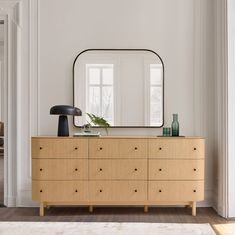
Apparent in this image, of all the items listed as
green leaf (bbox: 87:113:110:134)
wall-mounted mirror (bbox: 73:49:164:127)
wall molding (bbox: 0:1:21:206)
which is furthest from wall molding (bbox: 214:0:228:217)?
wall molding (bbox: 0:1:21:206)

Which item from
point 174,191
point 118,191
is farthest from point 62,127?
point 174,191

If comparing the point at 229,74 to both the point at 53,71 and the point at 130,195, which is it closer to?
the point at 130,195

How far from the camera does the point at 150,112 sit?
397 centimetres

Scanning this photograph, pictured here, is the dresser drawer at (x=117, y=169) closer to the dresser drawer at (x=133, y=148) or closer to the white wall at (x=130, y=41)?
the dresser drawer at (x=133, y=148)

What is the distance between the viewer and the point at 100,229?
2.88 meters

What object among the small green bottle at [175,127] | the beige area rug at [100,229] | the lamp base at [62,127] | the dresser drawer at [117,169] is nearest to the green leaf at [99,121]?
the lamp base at [62,127]

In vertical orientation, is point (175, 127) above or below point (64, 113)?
below

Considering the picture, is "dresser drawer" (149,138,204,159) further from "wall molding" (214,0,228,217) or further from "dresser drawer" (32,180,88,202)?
"dresser drawer" (32,180,88,202)

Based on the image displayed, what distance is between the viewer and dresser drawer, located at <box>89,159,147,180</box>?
3.53m

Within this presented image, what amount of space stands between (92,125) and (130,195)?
0.90 meters

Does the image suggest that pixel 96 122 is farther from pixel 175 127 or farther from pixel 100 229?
pixel 100 229

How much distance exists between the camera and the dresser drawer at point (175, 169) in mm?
3521

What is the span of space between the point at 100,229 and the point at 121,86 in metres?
1.67

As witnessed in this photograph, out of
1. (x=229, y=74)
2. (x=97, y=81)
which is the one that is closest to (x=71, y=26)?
(x=97, y=81)
